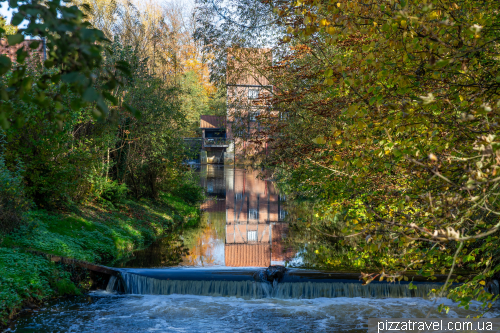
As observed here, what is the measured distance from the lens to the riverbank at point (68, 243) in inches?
347

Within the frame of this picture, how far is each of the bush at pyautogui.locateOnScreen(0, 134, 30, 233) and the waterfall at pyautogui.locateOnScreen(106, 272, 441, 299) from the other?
2.82m

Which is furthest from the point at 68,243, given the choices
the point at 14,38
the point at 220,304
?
the point at 14,38

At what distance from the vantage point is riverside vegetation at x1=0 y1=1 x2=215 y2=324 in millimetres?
2982

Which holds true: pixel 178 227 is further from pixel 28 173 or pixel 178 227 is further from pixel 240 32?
pixel 240 32

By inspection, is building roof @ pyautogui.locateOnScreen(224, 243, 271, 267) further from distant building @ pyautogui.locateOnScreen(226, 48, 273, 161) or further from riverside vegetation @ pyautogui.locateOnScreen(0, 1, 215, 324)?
distant building @ pyautogui.locateOnScreen(226, 48, 273, 161)

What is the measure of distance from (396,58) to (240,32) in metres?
10.6

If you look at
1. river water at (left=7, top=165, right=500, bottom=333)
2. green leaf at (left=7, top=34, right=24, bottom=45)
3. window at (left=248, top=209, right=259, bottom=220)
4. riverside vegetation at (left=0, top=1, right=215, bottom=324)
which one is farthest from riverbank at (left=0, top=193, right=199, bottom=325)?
green leaf at (left=7, top=34, right=24, bottom=45)

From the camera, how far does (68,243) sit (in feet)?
38.6

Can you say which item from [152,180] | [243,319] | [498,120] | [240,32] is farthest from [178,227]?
[498,120]

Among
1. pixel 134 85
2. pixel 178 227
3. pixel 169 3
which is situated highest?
pixel 169 3

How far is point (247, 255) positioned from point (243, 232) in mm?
3504

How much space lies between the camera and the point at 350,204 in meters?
9.32

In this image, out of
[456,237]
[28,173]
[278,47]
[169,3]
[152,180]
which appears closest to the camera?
[456,237]

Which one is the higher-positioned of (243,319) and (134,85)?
(134,85)
